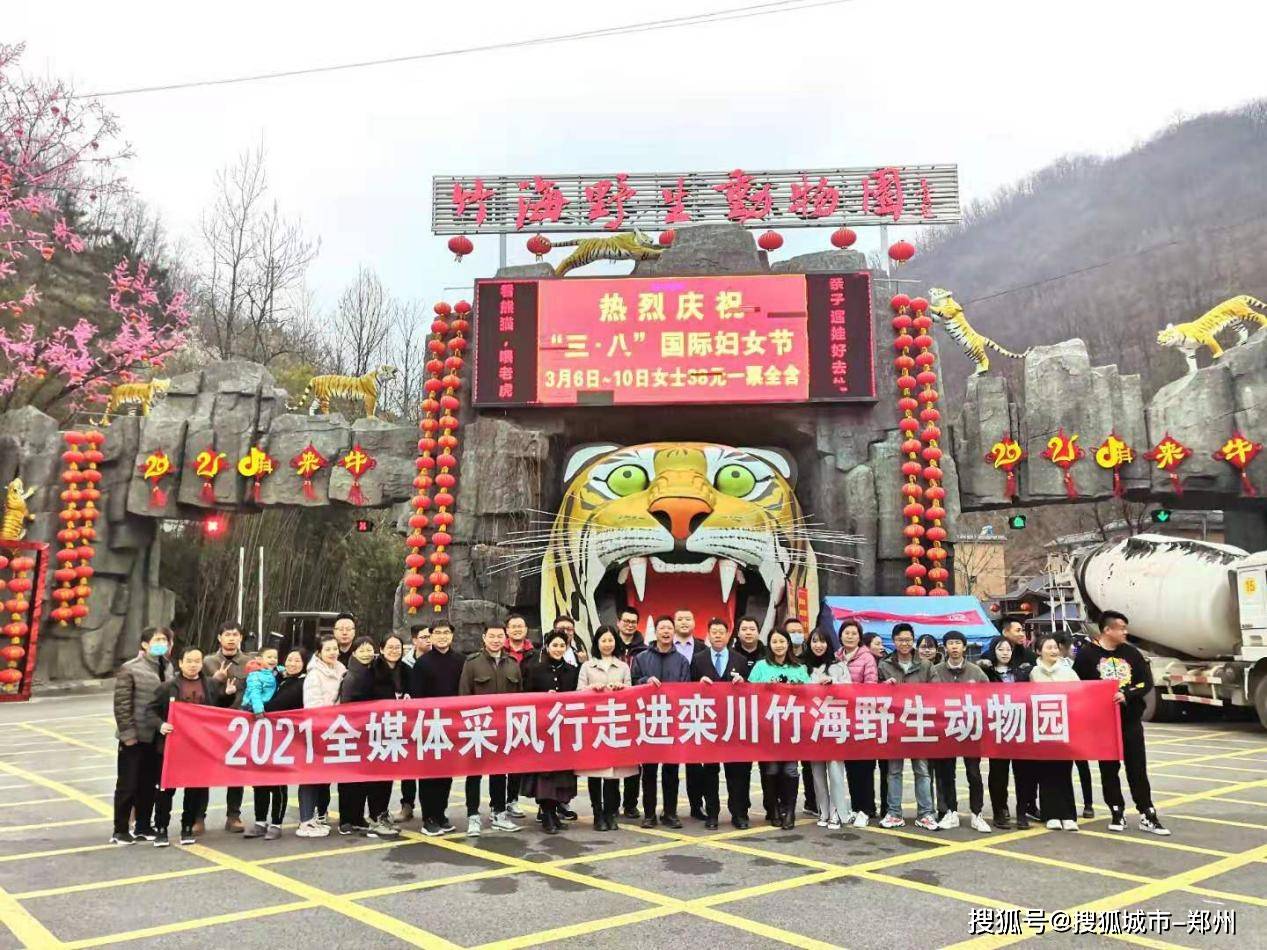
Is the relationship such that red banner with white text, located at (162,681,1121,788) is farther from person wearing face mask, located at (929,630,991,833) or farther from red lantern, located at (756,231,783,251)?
red lantern, located at (756,231,783,251)

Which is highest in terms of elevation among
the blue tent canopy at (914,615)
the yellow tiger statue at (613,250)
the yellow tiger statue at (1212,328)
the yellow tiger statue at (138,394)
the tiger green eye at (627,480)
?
the yellow tiger statue at (613,250)

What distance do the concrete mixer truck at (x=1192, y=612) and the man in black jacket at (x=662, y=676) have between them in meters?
7.72

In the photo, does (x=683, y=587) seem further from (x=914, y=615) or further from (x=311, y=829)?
(x=311, y=829)

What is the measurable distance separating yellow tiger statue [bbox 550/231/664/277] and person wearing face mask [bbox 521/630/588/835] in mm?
9718

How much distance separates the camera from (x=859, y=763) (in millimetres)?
5805

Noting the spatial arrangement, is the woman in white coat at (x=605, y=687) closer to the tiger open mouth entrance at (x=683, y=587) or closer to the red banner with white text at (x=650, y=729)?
the red banner with white text at (x=650, y=729)

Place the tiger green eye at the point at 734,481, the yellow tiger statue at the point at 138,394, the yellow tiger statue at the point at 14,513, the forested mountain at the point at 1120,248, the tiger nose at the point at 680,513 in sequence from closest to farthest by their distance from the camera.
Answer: the tiger nose at the point at 680,513, the tiger green eye at the point at 734,481, the yellow tiger statue at the point at 14,513, the yellow tiger statue at the point at 138,394, the forested mountain at the point at 1120,248

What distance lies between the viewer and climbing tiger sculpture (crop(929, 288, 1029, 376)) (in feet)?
50.0

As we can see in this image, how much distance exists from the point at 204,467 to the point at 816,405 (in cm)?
1001

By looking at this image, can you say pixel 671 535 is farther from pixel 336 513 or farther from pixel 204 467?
pixel 336 513

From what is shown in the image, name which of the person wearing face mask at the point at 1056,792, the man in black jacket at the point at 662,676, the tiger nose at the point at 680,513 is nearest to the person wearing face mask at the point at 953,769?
the person wearing face mask at the point at 1056,792

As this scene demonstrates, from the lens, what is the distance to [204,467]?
15.5 metres

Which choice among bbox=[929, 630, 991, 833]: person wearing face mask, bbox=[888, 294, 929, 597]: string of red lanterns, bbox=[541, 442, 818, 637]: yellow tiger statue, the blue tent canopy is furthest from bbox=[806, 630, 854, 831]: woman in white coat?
bbox=[888, 294, 929, 597]: string of red lanterns

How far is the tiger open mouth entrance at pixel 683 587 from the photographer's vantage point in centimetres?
1185
